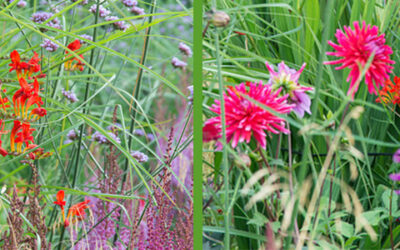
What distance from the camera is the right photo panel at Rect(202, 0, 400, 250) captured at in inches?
28.2

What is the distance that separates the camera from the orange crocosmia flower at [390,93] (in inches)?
30.6

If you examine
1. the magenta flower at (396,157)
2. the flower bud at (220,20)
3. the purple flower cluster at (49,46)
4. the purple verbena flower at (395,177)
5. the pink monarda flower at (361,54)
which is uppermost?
the purple flower cluster at (49,46)

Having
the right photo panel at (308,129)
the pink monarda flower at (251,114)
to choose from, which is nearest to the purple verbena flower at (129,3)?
the right photo panel at (308,129)

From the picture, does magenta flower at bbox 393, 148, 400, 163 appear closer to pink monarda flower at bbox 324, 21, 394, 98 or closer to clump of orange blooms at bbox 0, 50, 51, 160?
pink monarda flower at bbox 324, 21, 394, 98

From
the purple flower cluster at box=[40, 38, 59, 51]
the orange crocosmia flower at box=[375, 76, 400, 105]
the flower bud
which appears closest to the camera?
the flower bud

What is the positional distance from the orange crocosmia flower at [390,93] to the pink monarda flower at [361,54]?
31 millimetres

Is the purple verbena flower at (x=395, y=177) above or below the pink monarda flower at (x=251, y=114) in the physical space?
below

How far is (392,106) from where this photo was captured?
0.81 m

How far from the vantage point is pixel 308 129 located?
27.7 inches

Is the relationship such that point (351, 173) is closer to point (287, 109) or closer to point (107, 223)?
point (287, 109)

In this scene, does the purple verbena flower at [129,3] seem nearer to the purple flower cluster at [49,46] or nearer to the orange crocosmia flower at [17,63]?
the purple flower cluster at [49,46]

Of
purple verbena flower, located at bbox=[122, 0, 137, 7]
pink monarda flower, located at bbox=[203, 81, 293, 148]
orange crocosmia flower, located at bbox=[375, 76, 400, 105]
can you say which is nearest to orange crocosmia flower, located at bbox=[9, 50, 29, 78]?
purple verbena flower, located at bbox=[122, 0, 137, 7]

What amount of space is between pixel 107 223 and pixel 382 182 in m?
0.59

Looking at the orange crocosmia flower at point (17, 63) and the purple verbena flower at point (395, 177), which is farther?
the orange crocosmia flower at point (17, 63)
